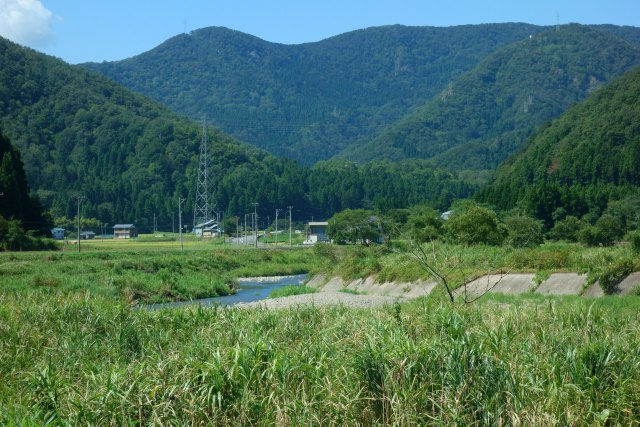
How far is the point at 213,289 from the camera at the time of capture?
1826 inches

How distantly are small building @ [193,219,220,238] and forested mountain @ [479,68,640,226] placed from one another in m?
41.2

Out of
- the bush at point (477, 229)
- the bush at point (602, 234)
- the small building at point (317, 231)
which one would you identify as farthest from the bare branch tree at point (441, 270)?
the small building at point (317, 231)

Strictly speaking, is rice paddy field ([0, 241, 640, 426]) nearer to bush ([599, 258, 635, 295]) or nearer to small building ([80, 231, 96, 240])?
bush ([599, 258, 635, 295])

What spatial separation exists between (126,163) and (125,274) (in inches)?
3786

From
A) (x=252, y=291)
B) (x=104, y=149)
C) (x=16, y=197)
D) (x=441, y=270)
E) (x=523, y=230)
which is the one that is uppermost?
(x=104, y=149)

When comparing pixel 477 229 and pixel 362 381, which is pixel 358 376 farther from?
pixel 477 229

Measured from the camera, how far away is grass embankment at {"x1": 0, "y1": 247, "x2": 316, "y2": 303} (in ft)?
126

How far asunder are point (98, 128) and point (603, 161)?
88.2 metres

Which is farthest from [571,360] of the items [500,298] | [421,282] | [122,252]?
[122,252]

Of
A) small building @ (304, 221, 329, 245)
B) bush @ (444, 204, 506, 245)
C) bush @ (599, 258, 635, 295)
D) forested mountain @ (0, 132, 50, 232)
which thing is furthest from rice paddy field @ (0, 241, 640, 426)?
small building @ (304, 221, 329, 245)

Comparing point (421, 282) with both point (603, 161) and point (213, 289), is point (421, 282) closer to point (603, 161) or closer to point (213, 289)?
point (213, 289)

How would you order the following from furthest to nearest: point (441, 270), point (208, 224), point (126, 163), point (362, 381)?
1. point (126, 163)
2. point (208, 224)
3. point (441, 270)
4. point (362, 381)

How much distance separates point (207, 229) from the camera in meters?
118

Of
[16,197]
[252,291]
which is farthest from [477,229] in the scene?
[16,197]
